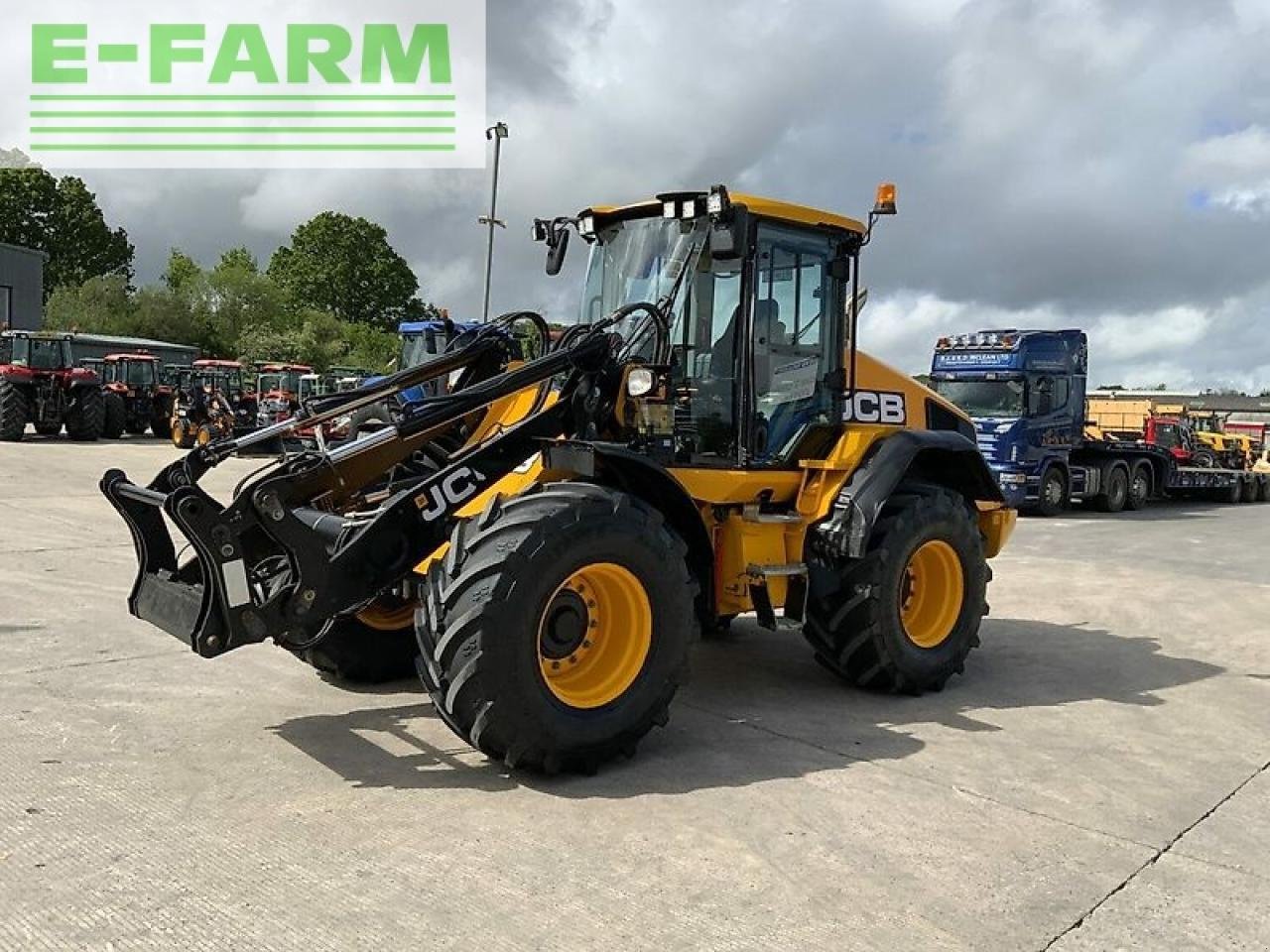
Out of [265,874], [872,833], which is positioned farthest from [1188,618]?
[265,874]

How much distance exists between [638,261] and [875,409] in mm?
1764

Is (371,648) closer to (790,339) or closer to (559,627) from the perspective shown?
(559,627)

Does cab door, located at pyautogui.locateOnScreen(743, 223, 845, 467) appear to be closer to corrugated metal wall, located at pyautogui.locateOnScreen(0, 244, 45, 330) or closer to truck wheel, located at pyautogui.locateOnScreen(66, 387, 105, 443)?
truck wheel, located at pyautogui.locateOnScreen(66, 387, 105, 443)

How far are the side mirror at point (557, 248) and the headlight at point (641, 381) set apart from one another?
5.10 ft

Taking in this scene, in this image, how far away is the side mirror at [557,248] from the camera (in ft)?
21.5

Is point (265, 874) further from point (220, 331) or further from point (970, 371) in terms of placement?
point (220, 331)

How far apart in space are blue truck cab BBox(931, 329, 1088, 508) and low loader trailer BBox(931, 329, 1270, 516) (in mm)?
16

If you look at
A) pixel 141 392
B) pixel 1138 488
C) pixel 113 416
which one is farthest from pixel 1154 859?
pixel 141 392

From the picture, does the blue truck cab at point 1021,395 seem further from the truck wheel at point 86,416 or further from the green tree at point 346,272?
the green tree at point 346,272

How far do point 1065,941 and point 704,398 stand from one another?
317 centimetres

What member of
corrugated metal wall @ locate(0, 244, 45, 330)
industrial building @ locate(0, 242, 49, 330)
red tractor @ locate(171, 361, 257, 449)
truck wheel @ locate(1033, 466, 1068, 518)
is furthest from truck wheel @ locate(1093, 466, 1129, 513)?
corrugated metal wall @ locate(0, 244, 45, 330)

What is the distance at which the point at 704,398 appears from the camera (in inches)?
229

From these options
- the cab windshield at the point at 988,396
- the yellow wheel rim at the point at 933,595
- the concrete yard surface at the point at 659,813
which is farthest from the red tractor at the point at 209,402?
the yellow wheel rim at the point at 933,595

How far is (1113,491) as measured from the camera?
20484 mm
